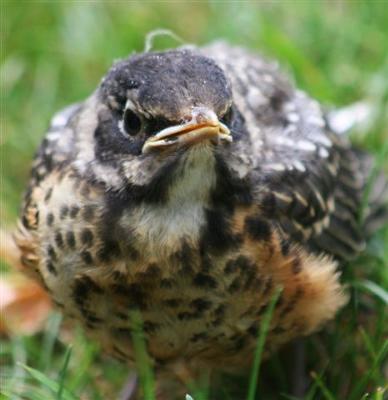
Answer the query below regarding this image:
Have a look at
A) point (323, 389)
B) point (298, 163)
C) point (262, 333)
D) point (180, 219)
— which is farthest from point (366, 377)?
point (180, 219)

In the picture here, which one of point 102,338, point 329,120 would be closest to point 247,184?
point 102,338

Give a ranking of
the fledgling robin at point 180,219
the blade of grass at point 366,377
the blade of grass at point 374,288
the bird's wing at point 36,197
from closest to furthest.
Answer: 1. the fledgling robin at point 180,219
2. the blade of grass at point 366,377
3. the bird's wing at point 36,197
4. the blade of grass at point 374,288

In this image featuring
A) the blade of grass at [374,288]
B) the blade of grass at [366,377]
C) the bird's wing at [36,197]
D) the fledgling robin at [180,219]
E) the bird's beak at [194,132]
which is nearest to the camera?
the bird's beak at [194,132]

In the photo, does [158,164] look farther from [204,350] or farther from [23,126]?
[23,126]

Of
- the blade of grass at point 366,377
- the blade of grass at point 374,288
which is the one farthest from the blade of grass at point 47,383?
the blade of grass at point 374,288

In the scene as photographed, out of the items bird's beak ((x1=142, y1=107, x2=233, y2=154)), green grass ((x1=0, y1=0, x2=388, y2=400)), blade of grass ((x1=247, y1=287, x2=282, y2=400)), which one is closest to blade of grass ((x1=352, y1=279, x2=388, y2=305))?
green grass ((x1=0, y1=0, x2=388, y2=400))

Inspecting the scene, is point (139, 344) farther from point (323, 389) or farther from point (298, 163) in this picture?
point (298, 163)

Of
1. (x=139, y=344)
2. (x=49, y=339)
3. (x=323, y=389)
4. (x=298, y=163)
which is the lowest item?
(x=49, y=339)

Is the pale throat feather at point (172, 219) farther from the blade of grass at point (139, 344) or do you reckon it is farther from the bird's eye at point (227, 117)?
the blade of grass at point (139, 344)
